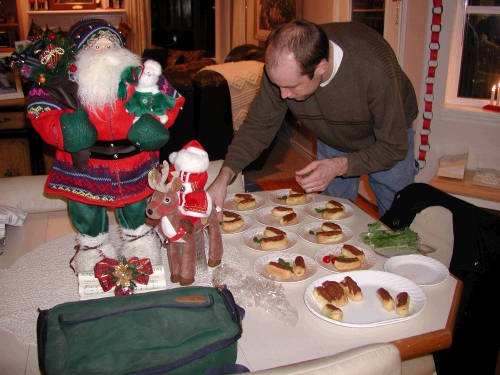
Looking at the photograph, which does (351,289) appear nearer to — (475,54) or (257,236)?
(257,236)

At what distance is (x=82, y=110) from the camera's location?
1.22 meters

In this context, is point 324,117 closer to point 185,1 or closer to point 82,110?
point 82,110

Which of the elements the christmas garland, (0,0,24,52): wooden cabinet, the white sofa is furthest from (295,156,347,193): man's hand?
(0,0,24,52): wooden cabinet

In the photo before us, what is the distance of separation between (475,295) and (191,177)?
2.81 ft

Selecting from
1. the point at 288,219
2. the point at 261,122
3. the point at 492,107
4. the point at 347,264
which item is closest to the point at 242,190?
the point at 261,122

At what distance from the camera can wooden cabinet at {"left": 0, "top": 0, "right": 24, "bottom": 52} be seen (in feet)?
21.0

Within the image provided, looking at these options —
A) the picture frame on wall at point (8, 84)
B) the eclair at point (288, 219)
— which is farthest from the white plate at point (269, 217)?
the picture frame on wall at point (8, 84)

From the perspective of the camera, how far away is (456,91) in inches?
120

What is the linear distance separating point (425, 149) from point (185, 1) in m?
5.12

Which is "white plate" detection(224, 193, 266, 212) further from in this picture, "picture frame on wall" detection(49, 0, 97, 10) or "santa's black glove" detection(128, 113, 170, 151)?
"picture frame on wall" detection(49, 0, 97, 10)

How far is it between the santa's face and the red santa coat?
0.03 metres

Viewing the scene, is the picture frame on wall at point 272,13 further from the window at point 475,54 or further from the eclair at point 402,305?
the eclair at point 402,305

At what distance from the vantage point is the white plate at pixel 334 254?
4.54ft

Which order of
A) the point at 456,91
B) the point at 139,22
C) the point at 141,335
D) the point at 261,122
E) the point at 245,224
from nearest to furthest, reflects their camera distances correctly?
1. the point at 141,335
2. the point at 245,224
3. the point at 261,122
4. the point at 456,91
5. the point at 139,22
